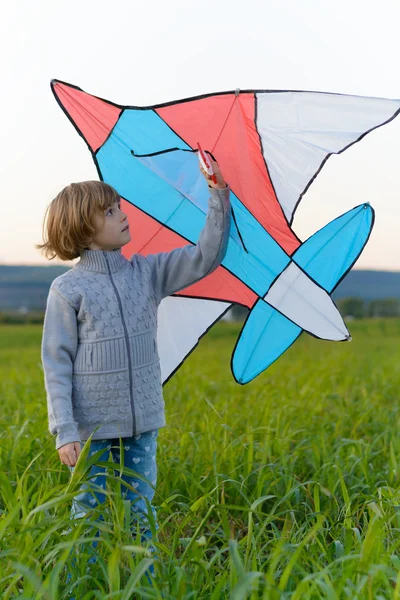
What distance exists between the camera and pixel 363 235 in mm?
2545

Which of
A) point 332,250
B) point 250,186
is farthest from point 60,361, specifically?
point 332,250

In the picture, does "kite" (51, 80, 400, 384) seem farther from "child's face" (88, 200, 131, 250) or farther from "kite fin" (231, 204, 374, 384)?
"child's face" (88, 200, 131, 250)

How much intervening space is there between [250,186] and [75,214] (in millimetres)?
657

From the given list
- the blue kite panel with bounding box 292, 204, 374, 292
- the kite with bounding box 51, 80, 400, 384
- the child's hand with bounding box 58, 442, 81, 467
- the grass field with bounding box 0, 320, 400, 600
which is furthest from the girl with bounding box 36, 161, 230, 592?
the blue kite panel with bounding box 292, 204, 374, 292

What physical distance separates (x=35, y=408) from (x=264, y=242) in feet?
6.90

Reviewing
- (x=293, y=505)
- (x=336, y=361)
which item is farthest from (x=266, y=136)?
(x=336, y=361)

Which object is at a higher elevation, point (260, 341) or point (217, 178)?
point (217, 178)

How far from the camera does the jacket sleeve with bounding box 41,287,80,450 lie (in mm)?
2180

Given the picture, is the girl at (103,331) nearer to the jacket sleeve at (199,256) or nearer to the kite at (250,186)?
the jacket sleeve at (199,256)

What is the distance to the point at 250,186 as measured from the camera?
100 inches

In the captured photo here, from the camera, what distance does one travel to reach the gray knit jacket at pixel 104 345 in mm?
2246

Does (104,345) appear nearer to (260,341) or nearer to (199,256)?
(199,256)

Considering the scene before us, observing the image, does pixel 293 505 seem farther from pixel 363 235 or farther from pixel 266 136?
pixel 266 136

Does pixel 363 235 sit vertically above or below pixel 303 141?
below
